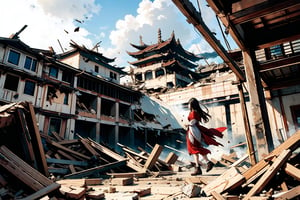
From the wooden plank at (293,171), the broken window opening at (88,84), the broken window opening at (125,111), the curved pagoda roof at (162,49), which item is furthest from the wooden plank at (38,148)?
the curved pagoda roof at (162,49)

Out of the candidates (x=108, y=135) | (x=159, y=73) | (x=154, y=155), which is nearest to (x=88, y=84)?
(x=108, y=135)

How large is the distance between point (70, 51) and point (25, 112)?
24.4m

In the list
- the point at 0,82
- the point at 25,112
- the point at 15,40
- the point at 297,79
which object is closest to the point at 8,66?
the point at 0,82

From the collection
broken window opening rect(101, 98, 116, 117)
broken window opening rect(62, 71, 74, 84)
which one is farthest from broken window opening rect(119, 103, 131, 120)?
broken window opening rect(62, 71, 74, 84)

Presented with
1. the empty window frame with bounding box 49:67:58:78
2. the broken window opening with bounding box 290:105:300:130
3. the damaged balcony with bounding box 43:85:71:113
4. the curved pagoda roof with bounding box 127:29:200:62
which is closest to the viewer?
the broken window opening with bounding box 290:105:300:130

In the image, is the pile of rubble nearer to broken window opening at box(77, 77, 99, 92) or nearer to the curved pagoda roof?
broken window opening at box(77, 77, 99, 92)

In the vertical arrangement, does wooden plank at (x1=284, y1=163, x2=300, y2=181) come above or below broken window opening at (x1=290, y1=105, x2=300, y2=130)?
below

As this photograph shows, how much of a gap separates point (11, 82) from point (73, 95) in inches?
205

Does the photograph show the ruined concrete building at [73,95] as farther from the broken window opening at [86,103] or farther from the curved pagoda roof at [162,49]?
the curved pagoda roof at [162,49]

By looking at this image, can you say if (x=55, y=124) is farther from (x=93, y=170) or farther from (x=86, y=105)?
(x=93, y=170)

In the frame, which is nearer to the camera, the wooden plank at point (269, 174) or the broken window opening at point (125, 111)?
the wooden plank at point (269, 174)

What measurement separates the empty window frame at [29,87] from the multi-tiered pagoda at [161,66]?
81.3 feet

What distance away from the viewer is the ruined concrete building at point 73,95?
15148 millimetres

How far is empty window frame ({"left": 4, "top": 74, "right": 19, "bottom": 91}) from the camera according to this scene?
14.6 metres
